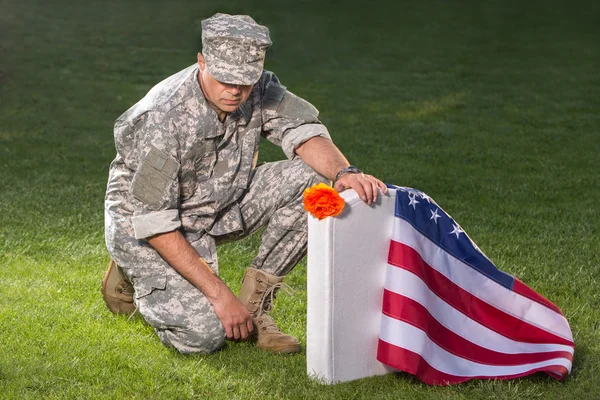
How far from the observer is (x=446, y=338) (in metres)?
3.40

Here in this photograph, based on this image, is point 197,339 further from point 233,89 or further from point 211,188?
point 233,89

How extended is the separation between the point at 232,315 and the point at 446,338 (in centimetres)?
81

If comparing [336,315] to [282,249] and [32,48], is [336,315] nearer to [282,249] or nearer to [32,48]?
[282,249]

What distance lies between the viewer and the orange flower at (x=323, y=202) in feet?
10.3

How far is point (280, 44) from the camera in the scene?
45.9ft

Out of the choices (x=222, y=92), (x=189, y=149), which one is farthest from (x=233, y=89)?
(x=189, y=149)

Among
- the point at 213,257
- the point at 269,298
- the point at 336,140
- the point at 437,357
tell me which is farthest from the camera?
the point at 336,140

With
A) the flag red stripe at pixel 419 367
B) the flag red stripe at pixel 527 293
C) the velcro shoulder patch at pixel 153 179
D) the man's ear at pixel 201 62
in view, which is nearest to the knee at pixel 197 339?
A: the velcro shoulder patch at pixel 153 179

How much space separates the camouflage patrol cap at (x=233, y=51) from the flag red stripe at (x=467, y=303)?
829 millimetres

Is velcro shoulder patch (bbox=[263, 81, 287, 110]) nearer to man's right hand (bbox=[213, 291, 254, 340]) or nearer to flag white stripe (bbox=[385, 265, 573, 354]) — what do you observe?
man's right hand (bbox=[213, 291, 254, 340])

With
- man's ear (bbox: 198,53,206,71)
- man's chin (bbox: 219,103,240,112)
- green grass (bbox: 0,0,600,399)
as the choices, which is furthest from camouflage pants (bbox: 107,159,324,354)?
man's ear (bbox: 198,53,206,71)

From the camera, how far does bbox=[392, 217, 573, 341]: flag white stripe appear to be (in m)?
3.36

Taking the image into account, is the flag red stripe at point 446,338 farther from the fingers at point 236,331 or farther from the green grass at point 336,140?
the fingers at point 236,331

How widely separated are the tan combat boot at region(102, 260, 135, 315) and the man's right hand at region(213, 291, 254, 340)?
0.68 metres
